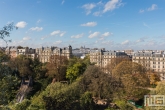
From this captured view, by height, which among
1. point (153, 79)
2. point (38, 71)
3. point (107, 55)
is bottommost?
point (153, 79)

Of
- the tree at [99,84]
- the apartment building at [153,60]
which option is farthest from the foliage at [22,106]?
the apartment building at [153,60]

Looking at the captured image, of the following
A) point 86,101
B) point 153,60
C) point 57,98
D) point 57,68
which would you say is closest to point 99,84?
point 86,101

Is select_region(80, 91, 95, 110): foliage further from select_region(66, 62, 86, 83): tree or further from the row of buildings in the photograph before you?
the row of buildings

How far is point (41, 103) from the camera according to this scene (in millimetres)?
20672

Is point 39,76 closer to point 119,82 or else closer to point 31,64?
point 31,64

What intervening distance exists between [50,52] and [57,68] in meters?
26.5

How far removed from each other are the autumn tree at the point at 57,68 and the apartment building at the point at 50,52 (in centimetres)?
2263

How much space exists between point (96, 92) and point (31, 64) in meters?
15.6

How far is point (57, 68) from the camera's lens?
33.9m

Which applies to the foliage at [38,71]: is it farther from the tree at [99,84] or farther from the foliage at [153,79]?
the foliage at [153,79]

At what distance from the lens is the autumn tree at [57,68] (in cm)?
3297

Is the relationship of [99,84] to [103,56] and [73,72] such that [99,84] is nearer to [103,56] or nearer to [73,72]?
[73,72]

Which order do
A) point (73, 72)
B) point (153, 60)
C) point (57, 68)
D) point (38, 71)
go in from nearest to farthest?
1. point (73, 72)
2. point (57, 68)
3. point (38, 71)
4. point (153, 60)

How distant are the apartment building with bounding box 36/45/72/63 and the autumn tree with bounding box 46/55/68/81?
74.3 feet
